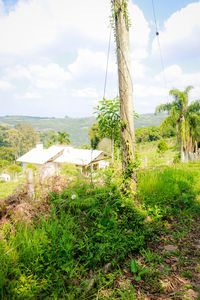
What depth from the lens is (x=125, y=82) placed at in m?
3.33

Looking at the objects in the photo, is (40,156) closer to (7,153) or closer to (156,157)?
(156,157)

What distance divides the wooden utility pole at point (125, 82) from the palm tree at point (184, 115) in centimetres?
1270

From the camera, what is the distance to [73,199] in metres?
3.06

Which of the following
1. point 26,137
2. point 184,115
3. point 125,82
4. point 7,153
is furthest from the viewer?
point 26,137

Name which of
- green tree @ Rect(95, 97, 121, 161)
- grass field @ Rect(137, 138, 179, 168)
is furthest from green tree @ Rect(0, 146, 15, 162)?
green tree @ Rect(95, 97, 121, 161)

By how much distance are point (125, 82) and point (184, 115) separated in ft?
44.1

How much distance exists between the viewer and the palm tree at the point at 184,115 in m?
14.8

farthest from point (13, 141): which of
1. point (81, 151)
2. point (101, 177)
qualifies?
point (101, 177)

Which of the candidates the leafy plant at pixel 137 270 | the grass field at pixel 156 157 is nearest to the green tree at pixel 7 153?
the grass field at pixel 156 157

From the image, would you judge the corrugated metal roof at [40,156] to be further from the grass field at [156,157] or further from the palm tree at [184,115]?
the palm tree at [184,115]

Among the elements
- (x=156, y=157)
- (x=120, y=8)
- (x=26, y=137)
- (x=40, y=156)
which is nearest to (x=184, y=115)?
(x=156, y=157)

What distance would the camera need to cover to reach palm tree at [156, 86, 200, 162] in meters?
14.8

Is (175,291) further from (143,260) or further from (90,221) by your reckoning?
(90,221)

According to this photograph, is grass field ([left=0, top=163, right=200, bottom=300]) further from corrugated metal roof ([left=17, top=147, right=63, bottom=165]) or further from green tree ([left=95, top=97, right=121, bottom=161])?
corrugated metal roof ([left=17, top=147, right=63, bottom=165])
